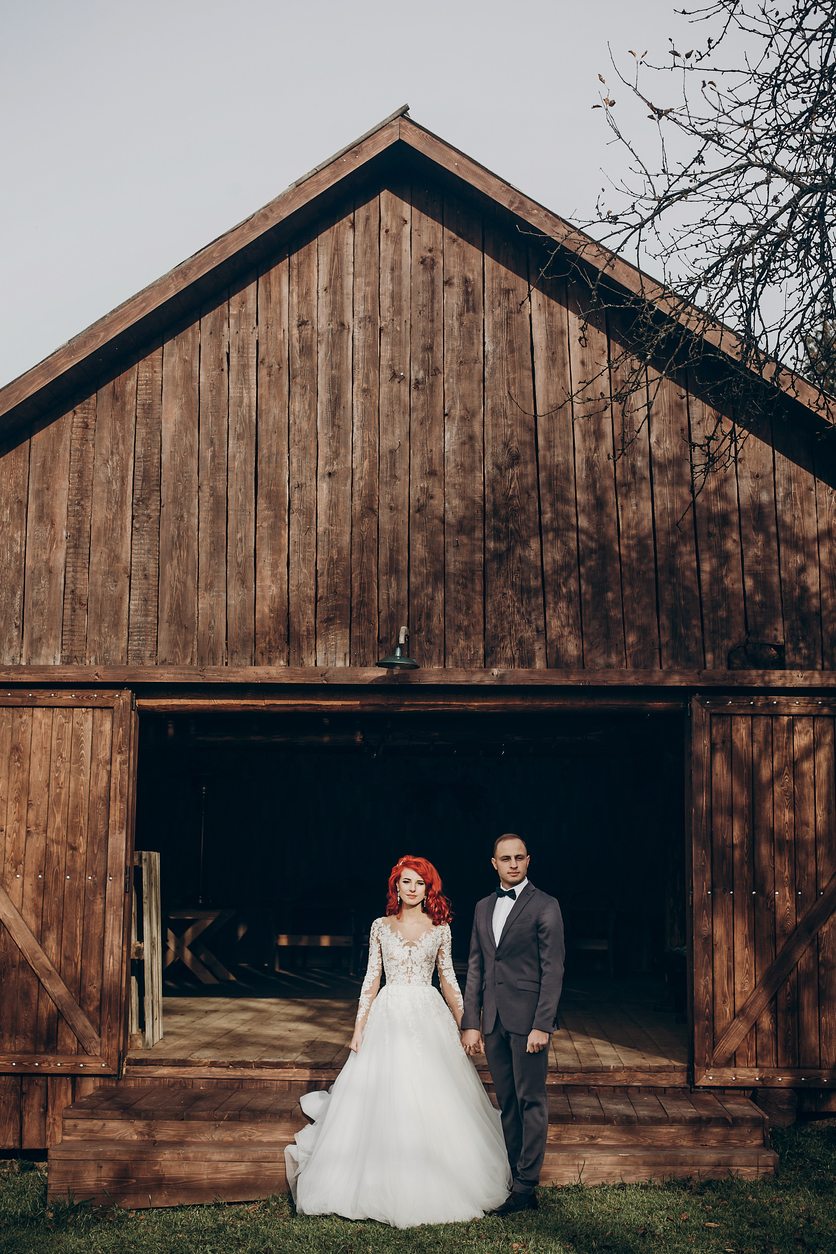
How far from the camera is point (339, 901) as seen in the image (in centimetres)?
1219

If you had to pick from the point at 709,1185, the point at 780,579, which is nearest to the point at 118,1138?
the point at 709,1185

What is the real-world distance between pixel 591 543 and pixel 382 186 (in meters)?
3.30

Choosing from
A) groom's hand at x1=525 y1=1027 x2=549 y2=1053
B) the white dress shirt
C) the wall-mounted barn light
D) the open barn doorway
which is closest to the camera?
groom's hand at x1=525 y1=1027 x2=549 y2=1053

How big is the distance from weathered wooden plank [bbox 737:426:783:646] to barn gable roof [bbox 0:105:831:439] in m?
0.54

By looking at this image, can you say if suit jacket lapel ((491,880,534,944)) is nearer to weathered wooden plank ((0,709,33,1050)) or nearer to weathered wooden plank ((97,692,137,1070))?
weathered wooden plank ((97,692,137,1070))

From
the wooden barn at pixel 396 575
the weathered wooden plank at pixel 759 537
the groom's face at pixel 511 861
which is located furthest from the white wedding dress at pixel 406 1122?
the weathered wooden plank at pixel 759 537

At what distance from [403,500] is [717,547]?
2358 mm

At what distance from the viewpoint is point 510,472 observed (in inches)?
298

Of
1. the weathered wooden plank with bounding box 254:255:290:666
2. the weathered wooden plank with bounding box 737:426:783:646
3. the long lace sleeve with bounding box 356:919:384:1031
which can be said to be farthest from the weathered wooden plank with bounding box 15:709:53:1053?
the weathered wooden plank with bounding box 737:426:783:646

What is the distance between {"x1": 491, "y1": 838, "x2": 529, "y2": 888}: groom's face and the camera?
5699 millimetres

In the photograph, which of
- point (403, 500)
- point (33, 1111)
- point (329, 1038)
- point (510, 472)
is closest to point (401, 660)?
point (403, 500)

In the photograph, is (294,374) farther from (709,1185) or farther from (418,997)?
(709,1185)

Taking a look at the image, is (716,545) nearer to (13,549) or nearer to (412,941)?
(412,941)

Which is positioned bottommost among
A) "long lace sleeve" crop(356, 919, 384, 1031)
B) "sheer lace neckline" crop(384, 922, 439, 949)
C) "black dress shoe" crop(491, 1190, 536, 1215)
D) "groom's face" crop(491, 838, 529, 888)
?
"black dress shoe" crop(491, 1190, 536, 1215)
